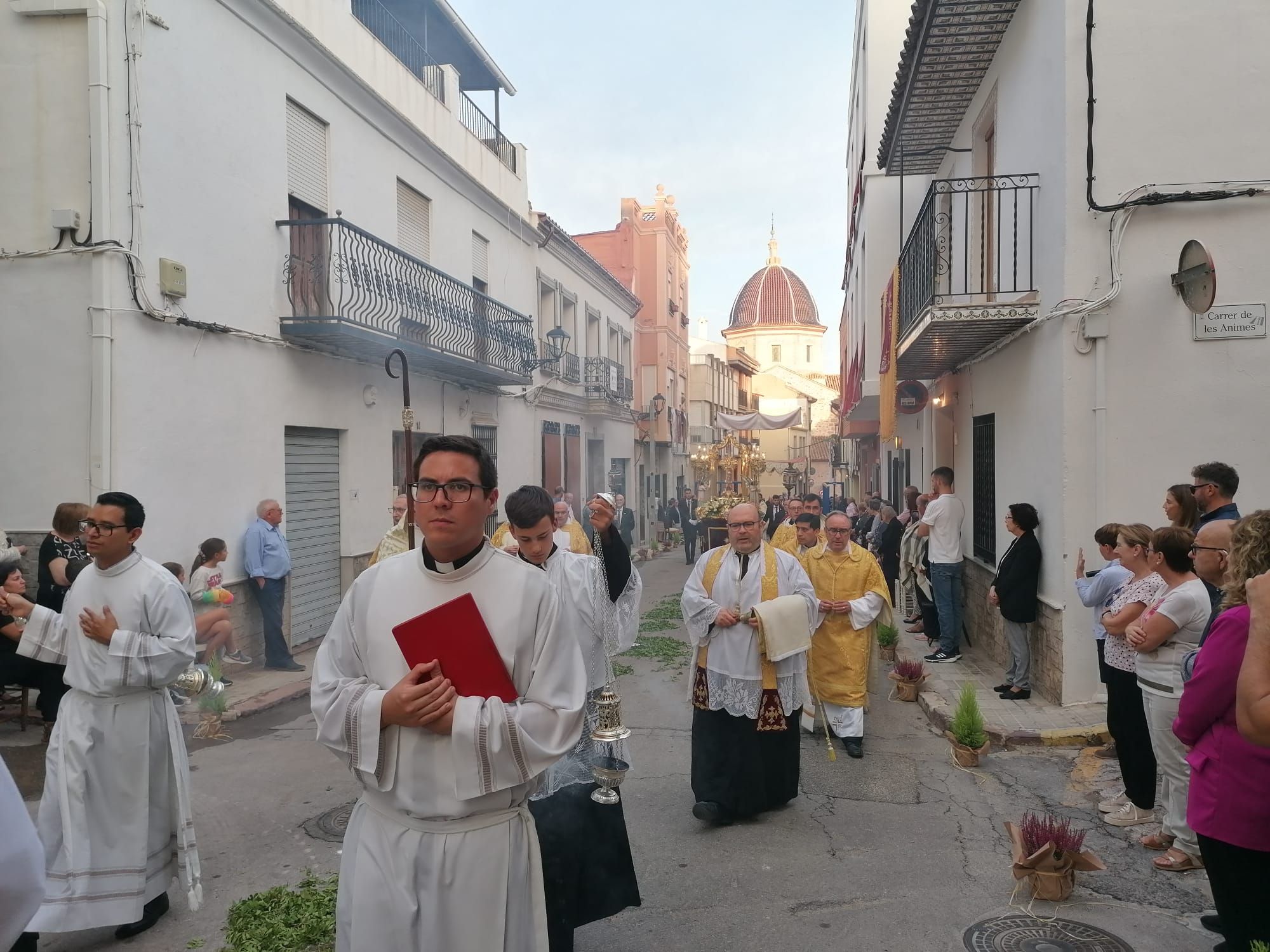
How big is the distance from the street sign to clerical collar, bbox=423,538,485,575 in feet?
21.2

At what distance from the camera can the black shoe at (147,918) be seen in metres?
3.94

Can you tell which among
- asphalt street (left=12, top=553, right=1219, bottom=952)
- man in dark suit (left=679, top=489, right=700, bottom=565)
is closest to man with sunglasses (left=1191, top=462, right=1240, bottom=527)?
asphalt street (left=12, top=553, right=1219, bottom=952)

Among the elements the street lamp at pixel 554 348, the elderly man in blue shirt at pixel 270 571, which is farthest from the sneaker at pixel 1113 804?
the street lamp at pixel 554 348

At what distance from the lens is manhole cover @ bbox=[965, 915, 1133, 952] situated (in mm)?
3783

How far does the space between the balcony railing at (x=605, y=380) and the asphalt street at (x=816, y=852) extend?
17487 mm

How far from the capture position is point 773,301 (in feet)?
235

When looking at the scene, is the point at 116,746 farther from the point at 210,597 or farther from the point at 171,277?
the point at 171,277

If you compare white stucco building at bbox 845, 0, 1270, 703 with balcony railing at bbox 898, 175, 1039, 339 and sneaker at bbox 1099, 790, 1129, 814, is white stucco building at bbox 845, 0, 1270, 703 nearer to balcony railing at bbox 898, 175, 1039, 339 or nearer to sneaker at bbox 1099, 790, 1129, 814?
balcony railing at bbox 898, 175, 1039, 339

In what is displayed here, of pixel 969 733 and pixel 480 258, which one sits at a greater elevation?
pixel 480 258

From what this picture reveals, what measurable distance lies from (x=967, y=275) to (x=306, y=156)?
7.71 metres

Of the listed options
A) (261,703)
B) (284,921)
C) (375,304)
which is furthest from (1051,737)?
(375,304)

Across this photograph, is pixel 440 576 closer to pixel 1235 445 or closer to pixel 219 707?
pixel 219 707

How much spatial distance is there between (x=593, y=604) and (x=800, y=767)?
7.99 feet

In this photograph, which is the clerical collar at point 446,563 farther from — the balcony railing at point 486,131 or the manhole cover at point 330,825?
the balcony railing at point 486,131
